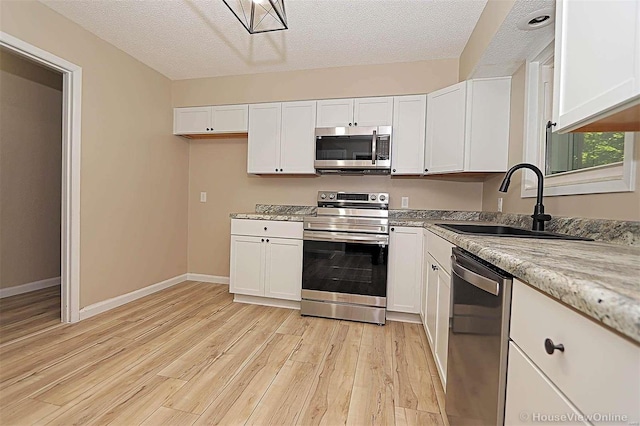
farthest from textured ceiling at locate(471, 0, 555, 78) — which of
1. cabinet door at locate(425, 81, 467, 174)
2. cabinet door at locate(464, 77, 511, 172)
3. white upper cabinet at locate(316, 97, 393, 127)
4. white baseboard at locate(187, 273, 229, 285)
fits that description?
white baseboard at locate(187, 273, 229, 285)

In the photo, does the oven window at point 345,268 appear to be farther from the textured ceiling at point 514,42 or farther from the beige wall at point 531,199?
the textured ceiling at point 514,42

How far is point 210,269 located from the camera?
156 inches

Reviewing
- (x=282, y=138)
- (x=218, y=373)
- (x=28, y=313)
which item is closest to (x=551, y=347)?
(x=218, y=373)

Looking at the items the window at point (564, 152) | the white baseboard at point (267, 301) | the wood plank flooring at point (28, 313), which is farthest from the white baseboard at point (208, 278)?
the window at point (564, 152)

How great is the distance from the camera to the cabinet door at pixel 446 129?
8.66 ft

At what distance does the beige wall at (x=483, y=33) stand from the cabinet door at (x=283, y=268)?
214 cm

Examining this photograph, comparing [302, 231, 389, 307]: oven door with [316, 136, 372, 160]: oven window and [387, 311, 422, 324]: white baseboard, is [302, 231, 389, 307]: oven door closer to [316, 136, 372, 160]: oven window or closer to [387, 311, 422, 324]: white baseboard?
[387, 311, 422, 324]: white baseboard

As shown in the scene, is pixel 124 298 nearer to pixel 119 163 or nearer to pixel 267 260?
pixel 119 163

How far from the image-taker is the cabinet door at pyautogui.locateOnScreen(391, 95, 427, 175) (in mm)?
3031

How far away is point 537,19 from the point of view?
5.60ft

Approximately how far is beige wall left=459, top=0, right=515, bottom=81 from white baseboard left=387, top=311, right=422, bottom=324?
217 centimetres

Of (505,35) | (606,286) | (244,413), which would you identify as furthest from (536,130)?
(244,413)

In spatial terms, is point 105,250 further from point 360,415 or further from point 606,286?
point 606,286

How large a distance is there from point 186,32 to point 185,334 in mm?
2543
